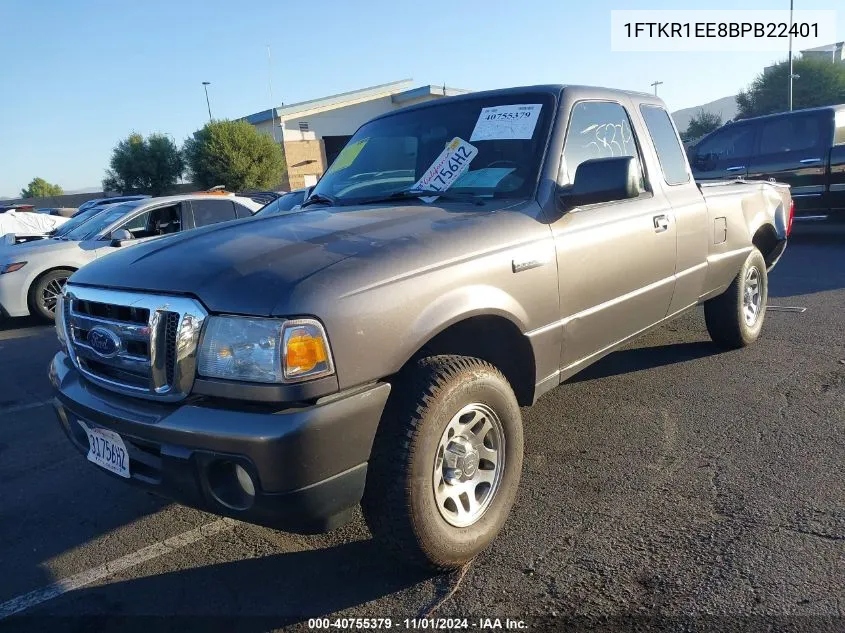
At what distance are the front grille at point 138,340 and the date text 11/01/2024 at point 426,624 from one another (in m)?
0.98

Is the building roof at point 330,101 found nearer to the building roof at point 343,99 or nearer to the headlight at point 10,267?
the building roof at point 343,99

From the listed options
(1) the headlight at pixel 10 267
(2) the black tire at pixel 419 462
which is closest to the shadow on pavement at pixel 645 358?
(2) the black tire at pixel 419 462

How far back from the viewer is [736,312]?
497 cm

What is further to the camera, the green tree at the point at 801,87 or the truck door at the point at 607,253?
the green tree at the point at 801,87

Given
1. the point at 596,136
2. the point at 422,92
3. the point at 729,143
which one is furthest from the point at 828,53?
the point at 596,136

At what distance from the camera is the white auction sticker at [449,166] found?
333 centimetres

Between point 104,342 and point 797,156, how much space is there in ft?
35.5

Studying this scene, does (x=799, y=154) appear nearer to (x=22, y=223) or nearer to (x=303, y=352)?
(x=303, y=352)

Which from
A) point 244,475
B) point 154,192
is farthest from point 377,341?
point 154,192

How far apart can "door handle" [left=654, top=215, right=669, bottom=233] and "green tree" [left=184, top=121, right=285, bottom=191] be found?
3179 cm

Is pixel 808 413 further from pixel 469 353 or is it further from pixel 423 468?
pixel 423 468

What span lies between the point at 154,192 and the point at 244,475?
4088 centimetres

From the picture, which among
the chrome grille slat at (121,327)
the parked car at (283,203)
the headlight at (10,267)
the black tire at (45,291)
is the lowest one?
the black tire at (45,291)

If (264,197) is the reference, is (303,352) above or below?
below
